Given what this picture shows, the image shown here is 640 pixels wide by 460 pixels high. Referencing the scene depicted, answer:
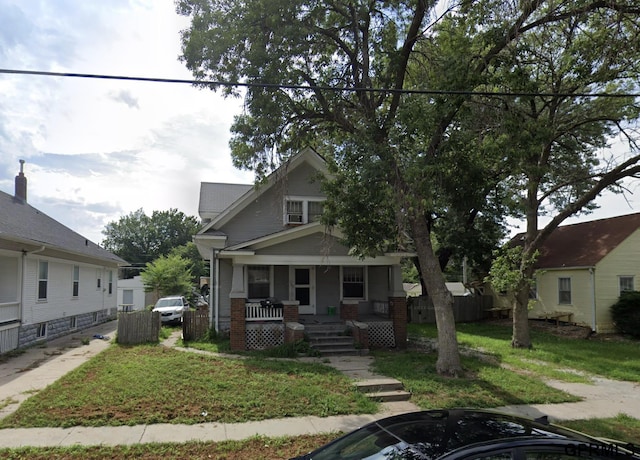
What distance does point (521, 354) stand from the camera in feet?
46.0

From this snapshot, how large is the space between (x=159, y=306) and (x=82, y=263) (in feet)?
15.6

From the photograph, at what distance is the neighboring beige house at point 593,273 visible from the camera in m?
19.6

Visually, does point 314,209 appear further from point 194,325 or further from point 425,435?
point 425,435

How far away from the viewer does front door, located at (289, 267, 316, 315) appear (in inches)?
675

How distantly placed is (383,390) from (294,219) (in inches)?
363

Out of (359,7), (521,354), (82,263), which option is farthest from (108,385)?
(82,263)

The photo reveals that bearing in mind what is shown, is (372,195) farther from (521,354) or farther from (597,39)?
(521,354)

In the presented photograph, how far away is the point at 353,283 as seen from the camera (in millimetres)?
17750

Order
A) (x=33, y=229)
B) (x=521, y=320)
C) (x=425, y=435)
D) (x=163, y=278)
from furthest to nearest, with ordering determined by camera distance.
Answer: (x=163, y=278) < (x=33, y=229) < (x=521, y=320) < (x=425, y=435)

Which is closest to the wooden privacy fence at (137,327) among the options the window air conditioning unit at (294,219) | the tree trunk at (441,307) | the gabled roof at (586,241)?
the window air conditioning unit at (294,219)

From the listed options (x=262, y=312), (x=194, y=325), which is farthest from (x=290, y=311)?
(x=194, y=325)

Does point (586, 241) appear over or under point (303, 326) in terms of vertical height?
over

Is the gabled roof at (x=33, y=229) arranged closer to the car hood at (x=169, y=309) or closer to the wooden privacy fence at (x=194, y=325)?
the car hood at (x=169, y=309)

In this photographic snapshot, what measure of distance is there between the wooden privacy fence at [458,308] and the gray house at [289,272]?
7898 millimetres
